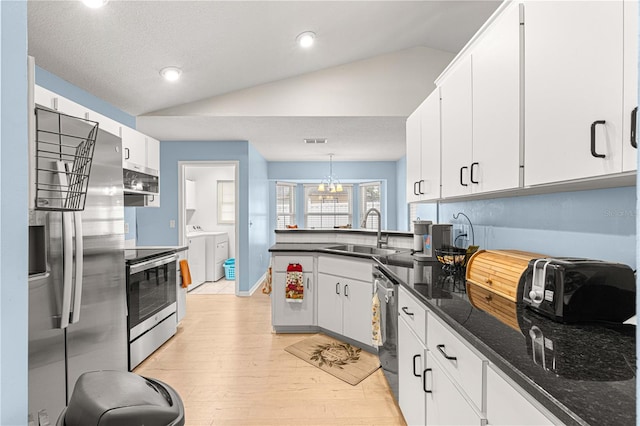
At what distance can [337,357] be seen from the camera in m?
2.88

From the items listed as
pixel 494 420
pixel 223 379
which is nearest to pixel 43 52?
pixel 223 379

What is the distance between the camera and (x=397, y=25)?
316 cm

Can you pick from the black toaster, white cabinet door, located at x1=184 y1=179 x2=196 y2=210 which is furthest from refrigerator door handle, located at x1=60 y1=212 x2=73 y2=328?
white cabinet door, located at x1=184 y1=179 x2=196 y2=210

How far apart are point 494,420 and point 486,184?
42.8 inches

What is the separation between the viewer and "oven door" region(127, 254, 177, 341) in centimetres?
262

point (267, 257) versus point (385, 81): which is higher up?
point (385, 81)

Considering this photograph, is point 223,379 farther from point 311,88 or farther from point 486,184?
point 311,88

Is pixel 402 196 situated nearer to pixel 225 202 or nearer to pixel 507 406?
pixel 225 202

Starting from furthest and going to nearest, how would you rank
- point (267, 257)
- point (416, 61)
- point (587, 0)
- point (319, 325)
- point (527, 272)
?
point (267, 257), point (416, 61), point (319, 325), point (527, 272), point (587, 0)

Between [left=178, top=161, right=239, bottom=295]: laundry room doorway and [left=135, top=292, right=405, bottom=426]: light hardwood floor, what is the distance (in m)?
1.98

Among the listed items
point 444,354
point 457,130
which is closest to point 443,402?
point 444,354

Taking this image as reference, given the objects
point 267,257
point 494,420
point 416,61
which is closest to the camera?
point 494,420

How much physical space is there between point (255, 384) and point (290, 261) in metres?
1.28

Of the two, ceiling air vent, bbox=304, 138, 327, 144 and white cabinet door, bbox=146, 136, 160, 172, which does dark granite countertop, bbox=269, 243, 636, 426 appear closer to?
white cabinet door, bbox=146, 136, 160, 172
